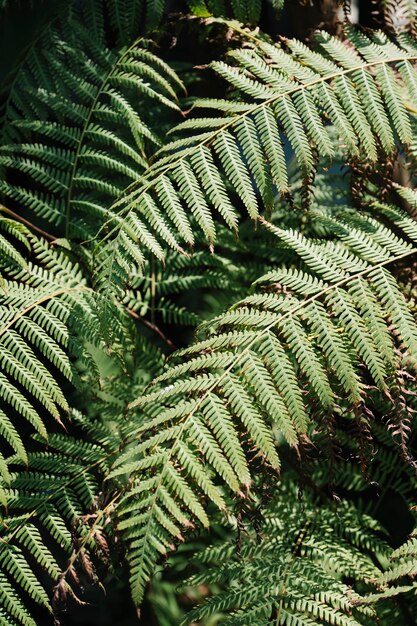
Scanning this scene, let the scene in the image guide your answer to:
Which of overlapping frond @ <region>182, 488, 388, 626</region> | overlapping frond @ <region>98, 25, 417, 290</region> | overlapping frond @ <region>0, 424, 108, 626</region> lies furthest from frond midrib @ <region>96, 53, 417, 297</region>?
overlapping frond @ <region>182, 488, 388, 626</region>

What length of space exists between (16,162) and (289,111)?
0.73 m

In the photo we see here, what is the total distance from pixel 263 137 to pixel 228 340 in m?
0.44

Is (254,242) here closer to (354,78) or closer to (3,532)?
(354,78)

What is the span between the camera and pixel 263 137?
1.45 metres

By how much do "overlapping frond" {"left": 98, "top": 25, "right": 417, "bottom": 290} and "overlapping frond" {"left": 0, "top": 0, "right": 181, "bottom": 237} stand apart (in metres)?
0.25

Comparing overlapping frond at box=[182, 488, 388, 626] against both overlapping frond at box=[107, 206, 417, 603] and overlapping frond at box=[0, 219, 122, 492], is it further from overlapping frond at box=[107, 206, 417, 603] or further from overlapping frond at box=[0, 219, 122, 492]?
overlapping frond at box=[0, 219, 122, 492]

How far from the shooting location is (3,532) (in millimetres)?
1449

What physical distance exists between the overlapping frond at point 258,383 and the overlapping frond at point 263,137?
14 cm

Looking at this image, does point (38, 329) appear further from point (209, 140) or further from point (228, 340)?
point (209, 140)

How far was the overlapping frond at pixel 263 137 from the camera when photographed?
1.43 m

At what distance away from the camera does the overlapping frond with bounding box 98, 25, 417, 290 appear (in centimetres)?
143

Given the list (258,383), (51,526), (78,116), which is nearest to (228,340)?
(258,383)

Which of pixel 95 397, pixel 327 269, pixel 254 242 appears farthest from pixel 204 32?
pixel 95 397

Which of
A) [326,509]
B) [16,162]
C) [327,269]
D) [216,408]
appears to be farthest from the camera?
[16,162]
